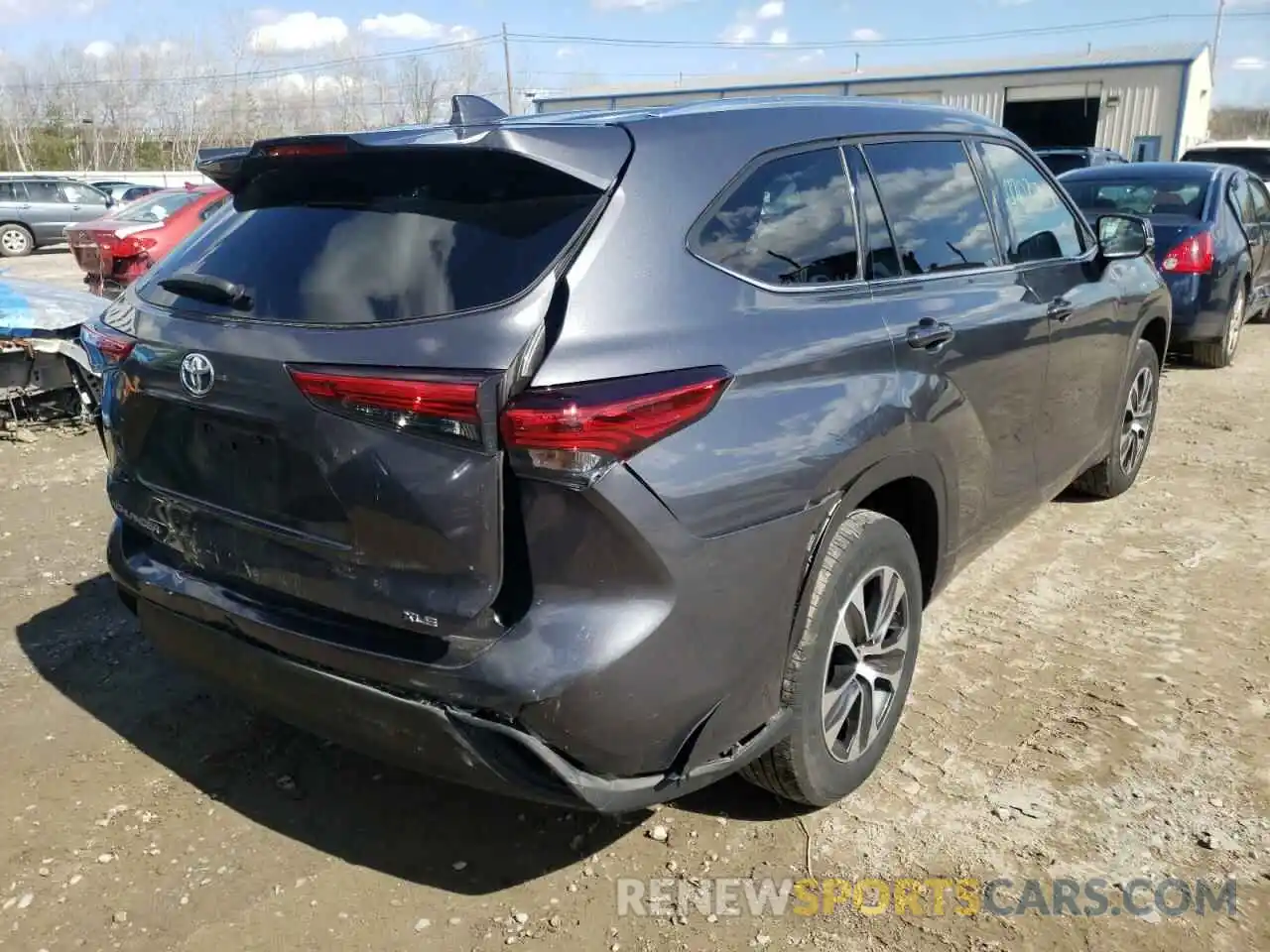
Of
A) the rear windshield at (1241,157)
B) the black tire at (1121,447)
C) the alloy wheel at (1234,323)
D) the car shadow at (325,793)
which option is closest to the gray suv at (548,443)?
the car shadow at (325,793)

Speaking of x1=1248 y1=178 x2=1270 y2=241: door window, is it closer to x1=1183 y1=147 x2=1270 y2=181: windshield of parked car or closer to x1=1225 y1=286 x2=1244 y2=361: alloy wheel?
x1=1225 y1=286 x2=1244 y2=361: alloy wheel

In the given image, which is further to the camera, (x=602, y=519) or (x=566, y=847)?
(x=566, y=847)

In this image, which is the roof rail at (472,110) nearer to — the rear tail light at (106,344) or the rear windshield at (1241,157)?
the rear tail light at (106,344)

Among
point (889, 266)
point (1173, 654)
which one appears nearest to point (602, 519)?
point (889, 266)

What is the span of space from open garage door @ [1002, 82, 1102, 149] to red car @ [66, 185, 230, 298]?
89.1 ft

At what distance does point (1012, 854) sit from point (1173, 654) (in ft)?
4.80

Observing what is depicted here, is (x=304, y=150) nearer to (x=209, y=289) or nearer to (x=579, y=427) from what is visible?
(x=209, y=289)

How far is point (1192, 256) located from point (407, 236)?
23.9 feet

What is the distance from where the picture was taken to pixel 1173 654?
12.0ft

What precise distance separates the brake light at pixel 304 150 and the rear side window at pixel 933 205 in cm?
151

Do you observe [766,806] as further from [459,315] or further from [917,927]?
[459,315]

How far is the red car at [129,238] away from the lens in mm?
9961

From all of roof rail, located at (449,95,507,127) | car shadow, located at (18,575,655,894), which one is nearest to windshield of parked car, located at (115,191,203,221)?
car shadow, located at (18,575,655,894)

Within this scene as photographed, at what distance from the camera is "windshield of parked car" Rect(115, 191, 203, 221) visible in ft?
37.9
